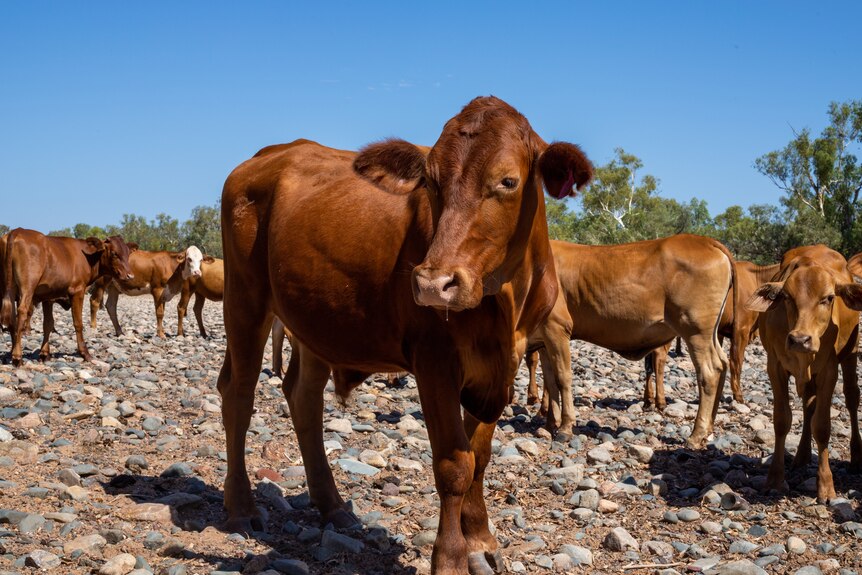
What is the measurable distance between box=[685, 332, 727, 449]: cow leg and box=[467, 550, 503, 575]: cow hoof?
5.04 m

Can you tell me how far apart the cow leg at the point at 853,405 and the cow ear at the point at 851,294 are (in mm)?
1055

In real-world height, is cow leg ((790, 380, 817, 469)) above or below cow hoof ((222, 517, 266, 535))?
above

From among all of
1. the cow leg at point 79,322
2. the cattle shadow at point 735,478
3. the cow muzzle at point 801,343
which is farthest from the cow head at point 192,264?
the cow muzzle at point 801,343

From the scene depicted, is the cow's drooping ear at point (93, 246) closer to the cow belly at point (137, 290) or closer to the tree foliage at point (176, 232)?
the cow belly at point (137, 290)

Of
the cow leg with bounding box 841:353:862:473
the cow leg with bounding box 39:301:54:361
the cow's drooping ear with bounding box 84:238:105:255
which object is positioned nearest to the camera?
the cow leg with bounding box 841:353:862:473

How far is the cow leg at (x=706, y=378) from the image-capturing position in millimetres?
9570

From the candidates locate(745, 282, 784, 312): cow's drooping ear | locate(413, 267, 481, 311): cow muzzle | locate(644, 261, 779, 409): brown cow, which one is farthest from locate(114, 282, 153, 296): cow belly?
locate(413, 267, 481, 311): cow muzzle

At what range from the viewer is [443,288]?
3.68 m

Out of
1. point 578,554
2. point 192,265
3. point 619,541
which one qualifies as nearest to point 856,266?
point 619,541

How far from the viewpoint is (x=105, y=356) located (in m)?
16.1

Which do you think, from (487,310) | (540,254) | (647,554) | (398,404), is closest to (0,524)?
(487,310)

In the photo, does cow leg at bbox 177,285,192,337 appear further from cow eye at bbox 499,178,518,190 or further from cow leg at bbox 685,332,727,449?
cow eye at bbox 499,178,518,190

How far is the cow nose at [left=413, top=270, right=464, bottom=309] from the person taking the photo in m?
3.65

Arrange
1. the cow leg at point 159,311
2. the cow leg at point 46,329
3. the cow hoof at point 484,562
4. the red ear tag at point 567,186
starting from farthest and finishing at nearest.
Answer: the cow leg at point 159,311 → the cow leg at point 46,329 → the cow hoof at point 484,562 → the red ear tag at point 567,186
